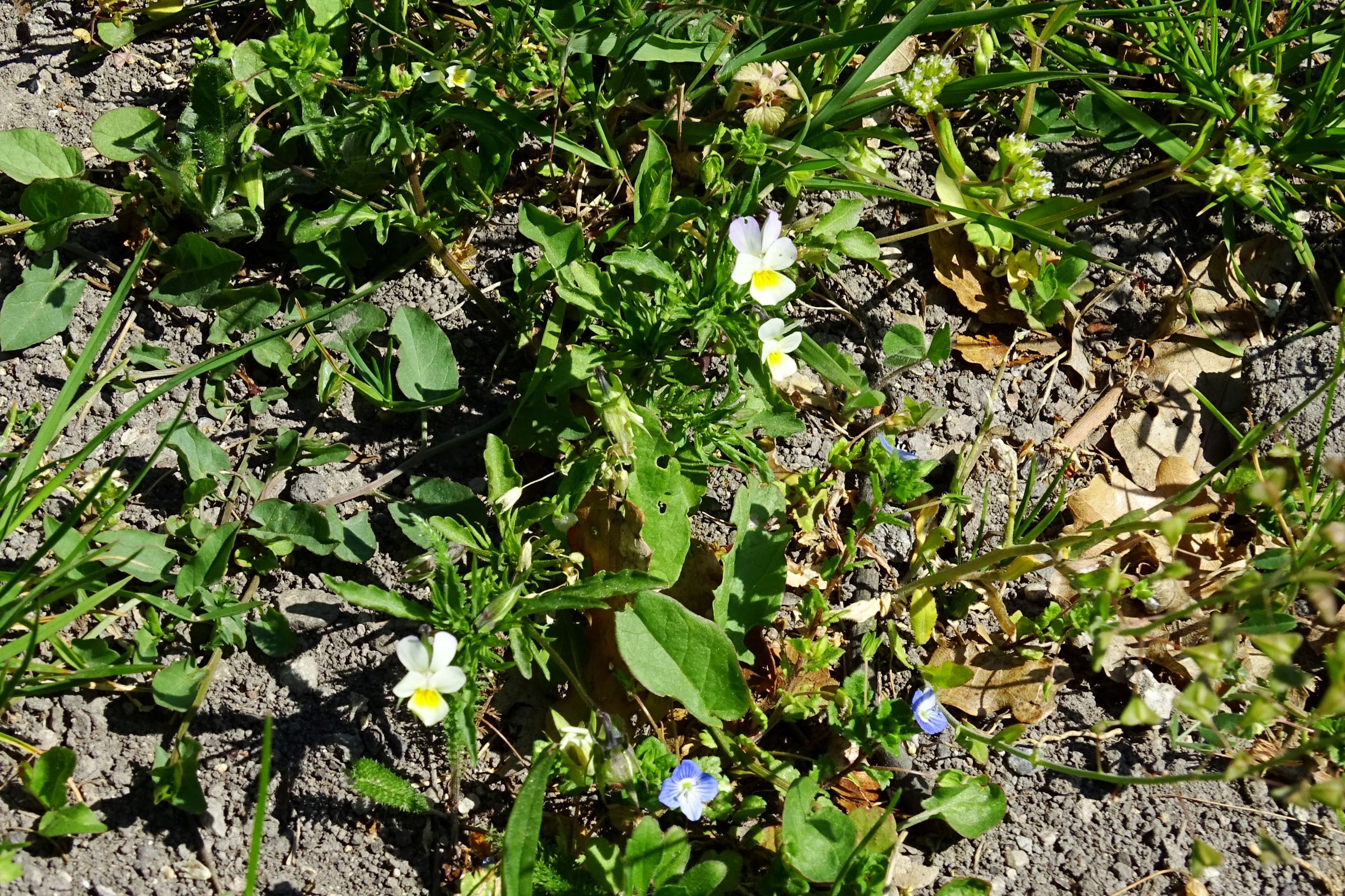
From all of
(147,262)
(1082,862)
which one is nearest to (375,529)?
(147,262)

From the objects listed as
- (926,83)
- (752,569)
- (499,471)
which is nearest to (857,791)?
(752,569)

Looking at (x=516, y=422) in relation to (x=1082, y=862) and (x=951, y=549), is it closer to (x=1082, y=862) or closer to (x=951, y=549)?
(x=951, y=549)

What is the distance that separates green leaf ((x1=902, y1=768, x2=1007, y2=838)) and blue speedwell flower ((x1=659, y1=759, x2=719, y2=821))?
0.44 metres

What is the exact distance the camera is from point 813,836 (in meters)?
2.10

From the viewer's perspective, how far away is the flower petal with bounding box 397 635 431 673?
6.12 ft

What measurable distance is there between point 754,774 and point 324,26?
6.85 ft

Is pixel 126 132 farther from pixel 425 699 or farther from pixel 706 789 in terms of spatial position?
pixel 706 789

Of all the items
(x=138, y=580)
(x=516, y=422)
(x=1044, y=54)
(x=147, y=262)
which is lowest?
(x=138, y=580)

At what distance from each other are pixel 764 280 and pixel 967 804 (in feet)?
3.96

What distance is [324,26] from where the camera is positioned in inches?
101

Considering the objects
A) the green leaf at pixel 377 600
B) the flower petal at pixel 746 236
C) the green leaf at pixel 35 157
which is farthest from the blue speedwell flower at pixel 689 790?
the green leaf at pixel 35 157

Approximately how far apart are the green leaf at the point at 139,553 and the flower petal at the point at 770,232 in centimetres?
145

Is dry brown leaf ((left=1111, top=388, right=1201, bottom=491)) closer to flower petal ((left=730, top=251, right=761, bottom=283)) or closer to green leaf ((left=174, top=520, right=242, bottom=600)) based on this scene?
flower petal ((left=730, top=251, right=761, bottom=283))

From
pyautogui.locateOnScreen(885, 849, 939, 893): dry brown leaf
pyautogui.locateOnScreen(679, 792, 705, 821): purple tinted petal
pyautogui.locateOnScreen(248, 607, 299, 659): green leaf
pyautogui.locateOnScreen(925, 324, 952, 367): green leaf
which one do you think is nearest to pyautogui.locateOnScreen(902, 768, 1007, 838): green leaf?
pyautogui.locateOnScreen(885, 849, 939, 893): dry brown leaf
